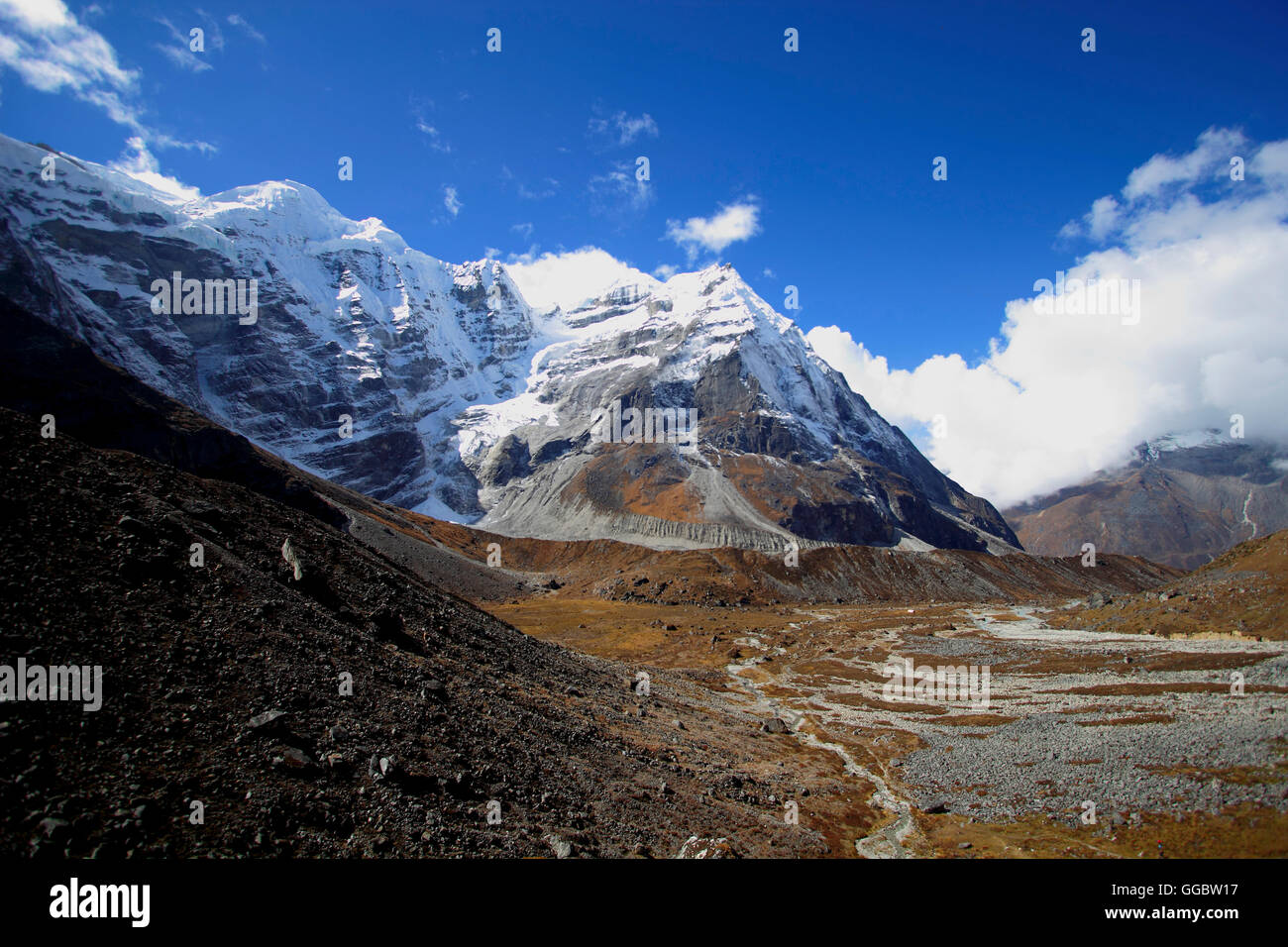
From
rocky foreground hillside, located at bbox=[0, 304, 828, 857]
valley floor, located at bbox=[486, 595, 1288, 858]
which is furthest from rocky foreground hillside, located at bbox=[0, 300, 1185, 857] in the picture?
valley floor, located at bbox=[486, 595, 1288, 858]

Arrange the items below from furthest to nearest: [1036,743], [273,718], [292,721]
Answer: [1036,743] → [292,721] → [273,718]

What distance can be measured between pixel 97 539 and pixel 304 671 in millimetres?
9347

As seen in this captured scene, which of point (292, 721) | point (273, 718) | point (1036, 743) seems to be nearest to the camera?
point (273, 718)

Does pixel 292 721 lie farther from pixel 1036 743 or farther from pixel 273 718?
pixel 1036 743

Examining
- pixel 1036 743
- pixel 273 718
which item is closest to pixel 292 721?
pixel 273 718

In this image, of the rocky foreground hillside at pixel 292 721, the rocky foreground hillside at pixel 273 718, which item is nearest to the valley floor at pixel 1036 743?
the rocky foreground hillside at pixel 292 721

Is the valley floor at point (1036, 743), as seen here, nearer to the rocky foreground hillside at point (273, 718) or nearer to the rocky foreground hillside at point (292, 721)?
the rocky foreground hillside at point (292, 721)

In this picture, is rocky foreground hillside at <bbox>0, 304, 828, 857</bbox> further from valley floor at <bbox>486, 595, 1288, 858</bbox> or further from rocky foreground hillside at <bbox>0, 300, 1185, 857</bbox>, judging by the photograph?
valley floor at <bbox>486, 595, 1288, 858</bbox>

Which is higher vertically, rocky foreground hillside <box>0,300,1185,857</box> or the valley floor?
rocky foreground hillside <box>0,300,1185,857</box>

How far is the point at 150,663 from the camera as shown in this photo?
18.0 m

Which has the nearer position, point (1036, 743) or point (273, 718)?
point (273, 718)

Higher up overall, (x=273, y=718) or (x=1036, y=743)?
(x=273, y=718)
